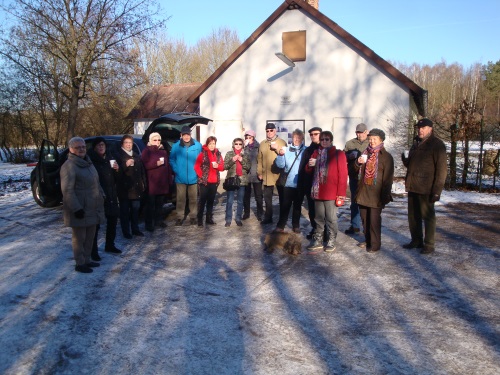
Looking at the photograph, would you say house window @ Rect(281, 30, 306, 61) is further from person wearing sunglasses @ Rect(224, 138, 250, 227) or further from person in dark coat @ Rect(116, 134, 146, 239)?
person in dark coat @ Rect(116, 134, 146, 239)

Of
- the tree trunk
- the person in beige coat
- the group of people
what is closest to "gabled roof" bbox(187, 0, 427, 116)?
the tree trunk

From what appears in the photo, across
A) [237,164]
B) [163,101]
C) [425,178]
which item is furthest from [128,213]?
[163,101]

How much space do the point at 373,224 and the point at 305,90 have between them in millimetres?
10447

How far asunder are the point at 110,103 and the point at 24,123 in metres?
9.47

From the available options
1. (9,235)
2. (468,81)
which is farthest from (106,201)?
(468,81)

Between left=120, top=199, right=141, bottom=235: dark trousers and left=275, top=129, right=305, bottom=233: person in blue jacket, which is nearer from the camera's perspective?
left=275, top=129, right=305, bottom=233: person in blue jacket

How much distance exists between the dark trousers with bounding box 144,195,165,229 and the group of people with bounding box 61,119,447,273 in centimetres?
2

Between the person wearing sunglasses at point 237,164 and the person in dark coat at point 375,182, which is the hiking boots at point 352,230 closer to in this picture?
the person in dark coat at point 375,182

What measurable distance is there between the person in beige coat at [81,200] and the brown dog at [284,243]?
2385 mm

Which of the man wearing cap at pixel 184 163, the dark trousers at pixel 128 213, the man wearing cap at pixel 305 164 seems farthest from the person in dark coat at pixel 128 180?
the man wearing cap at pixel 305 164

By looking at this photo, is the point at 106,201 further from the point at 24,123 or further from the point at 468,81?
the point at 468,81

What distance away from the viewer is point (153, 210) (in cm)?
770

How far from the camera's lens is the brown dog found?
598 centimetres

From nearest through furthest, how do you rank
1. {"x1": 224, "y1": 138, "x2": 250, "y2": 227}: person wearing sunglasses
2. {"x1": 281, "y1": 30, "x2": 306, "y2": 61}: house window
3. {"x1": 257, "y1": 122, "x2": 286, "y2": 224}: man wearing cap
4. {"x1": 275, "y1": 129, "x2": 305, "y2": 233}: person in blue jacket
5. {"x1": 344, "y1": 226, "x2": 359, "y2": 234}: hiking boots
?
{"x1": 275, "y1": 129, "x2": 305, "y2": 233}: person in blue jacket < {"x1": 344, "y1": 226, "x2": 359, "y2": 234}: hiking boots < {"x1": 257, "y1": 122, "x2": 286, "y2": 224}: man wearing cap < {"x1": 224, "y1": 138, "x2": 250, "y2": 227}: person wearing sunglasses < {"x1": 281, "y1": 30, "x2": 306, "y2": 61}: house window
